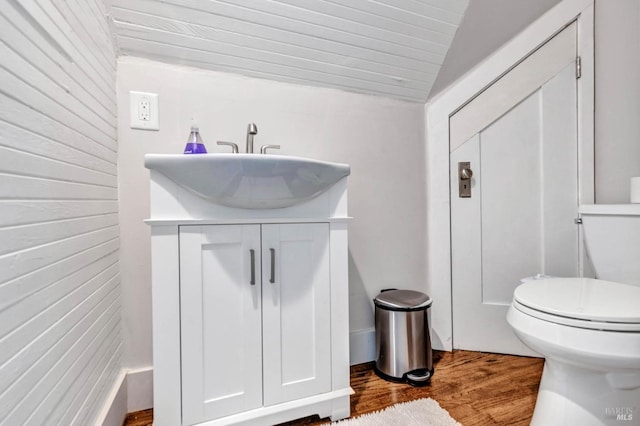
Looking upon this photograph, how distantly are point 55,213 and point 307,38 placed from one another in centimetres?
104

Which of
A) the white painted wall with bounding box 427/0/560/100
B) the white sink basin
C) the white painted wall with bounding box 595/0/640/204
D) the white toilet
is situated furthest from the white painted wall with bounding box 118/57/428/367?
the white painted wall with bounding box 595/0/640/204

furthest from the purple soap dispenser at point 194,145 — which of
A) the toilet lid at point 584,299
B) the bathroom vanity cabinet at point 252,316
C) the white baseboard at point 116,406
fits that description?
the toilet lid at point 584,299

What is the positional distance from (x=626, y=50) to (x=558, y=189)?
2.32 ft

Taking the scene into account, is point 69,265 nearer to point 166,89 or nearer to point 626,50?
Answer: point 166,89

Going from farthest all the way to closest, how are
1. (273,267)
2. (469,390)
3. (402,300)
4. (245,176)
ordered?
(402,300), (469,390), (273,267), (245,176)

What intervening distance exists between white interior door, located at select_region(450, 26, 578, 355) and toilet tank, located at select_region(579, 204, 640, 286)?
0.23 m

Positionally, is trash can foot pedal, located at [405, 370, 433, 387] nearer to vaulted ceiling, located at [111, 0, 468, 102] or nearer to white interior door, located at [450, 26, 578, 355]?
white interior door, located at [450, 26, 578, 355]

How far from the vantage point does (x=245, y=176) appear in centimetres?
80

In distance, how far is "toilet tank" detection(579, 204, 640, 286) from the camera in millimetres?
1065

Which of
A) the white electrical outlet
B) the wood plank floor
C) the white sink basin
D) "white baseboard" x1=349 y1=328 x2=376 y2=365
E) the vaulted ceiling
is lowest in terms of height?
the wood plank floor

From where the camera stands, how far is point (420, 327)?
123 centimetres

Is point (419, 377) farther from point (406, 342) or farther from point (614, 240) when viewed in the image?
point (614, 240)

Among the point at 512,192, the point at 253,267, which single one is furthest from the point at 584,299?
the point at 253,267

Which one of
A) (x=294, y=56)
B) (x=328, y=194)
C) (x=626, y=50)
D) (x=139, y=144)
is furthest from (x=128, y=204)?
(x=626, y=50)
